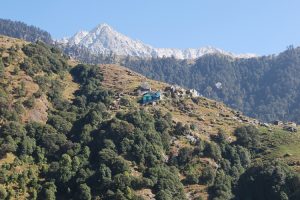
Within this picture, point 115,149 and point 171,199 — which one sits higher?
point 115,149

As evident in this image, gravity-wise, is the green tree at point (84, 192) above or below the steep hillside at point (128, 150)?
below

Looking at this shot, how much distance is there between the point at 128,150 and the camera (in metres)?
153

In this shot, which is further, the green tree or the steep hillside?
the steep hillside

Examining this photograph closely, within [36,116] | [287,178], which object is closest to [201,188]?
[287,178]

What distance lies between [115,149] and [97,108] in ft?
90.5

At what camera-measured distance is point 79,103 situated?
194125 mm

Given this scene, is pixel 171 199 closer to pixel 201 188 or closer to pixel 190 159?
pixel 201 188

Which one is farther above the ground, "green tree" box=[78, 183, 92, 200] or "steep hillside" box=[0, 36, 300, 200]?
"steep hillside" box=[0, 36, 300, 200]

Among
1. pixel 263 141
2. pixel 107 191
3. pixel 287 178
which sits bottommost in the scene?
pixel 107 191

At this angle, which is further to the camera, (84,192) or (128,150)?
(128,150)

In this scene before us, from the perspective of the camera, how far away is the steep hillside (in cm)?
13588

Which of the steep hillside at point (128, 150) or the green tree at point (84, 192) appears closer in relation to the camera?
the green tree at point (84, 192)

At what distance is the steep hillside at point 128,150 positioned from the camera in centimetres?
13588

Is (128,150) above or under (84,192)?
above
